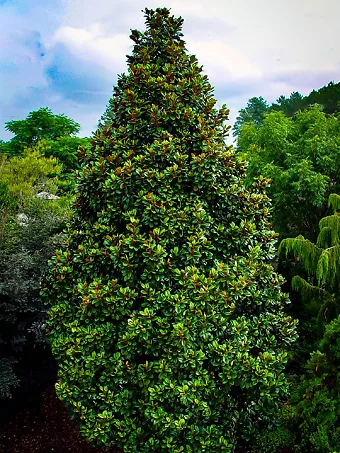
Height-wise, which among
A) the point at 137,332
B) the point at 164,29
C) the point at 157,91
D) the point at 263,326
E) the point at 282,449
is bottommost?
the point at 282,449

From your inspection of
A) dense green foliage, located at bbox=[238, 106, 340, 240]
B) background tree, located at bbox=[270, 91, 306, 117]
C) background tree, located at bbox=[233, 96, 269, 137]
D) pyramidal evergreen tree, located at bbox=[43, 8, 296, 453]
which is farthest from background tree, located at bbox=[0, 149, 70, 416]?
background tree, located at bbox=[233, 96, 269, 137]

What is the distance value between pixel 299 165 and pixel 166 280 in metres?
6.32

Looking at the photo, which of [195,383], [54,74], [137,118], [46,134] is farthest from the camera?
[46,134]

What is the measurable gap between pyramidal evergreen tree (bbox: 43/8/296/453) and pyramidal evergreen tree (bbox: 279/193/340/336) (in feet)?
4.44

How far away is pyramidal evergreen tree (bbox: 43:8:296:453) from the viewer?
321 centimetres

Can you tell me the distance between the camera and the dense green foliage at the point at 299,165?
342 inches

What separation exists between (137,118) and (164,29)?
1034 mm

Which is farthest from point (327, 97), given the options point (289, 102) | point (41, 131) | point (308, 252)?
point (308, 252)

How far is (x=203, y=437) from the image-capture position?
3236mm

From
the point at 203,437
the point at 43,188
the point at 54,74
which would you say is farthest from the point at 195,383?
the point at 54,74

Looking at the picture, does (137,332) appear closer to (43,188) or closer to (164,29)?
Result: (164,29)

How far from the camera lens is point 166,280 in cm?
330

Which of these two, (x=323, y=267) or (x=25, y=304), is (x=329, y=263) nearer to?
(x=323, y=267)

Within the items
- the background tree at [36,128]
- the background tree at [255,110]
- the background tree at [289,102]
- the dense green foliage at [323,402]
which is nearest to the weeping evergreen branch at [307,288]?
the dense green foliage at [323,402]
